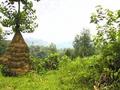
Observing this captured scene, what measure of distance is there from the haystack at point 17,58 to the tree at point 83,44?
54257 millimetres

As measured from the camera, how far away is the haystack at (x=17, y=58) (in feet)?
90.2

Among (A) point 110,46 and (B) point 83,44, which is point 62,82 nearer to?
(A) point 110,46

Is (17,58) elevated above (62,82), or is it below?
above

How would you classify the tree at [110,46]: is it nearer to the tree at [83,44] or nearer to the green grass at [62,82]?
the green grass at [62,82]

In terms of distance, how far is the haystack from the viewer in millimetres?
27484

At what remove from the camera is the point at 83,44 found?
289 feet

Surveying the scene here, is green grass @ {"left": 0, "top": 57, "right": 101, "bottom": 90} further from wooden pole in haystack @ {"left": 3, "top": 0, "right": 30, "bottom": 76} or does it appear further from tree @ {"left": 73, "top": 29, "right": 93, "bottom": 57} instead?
tree @ {"left": 73, "top": 29, "right": 93, "bottom": 57}

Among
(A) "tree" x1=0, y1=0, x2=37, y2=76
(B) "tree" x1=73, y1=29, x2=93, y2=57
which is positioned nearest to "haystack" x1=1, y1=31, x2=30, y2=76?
(A) "tree" x1=0, y1=0, x2=37, y2=76

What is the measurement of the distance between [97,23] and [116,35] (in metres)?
1.55

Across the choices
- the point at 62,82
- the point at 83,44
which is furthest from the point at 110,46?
the point at 83,44

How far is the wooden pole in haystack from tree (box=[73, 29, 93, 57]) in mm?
54201

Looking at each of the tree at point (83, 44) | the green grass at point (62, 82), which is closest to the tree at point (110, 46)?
the green grass at point (62, 82)

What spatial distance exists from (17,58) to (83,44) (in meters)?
60.8

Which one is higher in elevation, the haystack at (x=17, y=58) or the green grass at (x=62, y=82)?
the haystack at (x=17, y=58)
